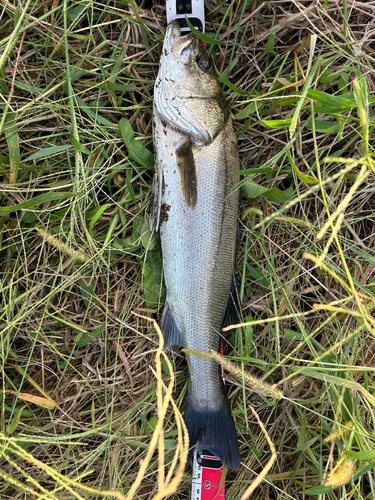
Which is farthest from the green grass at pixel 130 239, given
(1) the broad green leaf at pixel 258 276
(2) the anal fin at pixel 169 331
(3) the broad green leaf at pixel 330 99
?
(3) the broad green leaf at pixel 330 99

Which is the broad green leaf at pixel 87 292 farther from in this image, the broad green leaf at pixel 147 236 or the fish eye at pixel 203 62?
the fish eye at pixel 203 62

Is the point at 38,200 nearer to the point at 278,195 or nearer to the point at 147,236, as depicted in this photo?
the point at 147,236

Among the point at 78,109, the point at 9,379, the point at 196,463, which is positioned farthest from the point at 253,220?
the point at 9,379

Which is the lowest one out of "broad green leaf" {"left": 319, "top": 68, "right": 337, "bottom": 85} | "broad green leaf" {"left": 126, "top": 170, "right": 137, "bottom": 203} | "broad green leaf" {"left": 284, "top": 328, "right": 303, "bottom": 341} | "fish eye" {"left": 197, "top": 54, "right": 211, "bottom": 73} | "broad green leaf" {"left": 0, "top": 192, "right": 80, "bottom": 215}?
"broad green leaf" {"left": 284, "top": 328, "right": 303, "bottom": 341}

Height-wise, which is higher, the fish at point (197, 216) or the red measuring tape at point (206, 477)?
the fish at point (197, 216)

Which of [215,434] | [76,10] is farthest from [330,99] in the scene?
[215,434]

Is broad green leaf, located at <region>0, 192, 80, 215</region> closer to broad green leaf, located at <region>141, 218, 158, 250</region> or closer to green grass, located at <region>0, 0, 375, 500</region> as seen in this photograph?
green grass, located at <region>0, 0, 375, 500</region>

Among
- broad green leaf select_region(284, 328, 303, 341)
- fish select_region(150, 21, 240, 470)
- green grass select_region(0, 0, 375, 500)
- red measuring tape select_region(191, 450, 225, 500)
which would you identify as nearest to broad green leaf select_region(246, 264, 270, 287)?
green grass select_region(0, 0, 375, 500)
